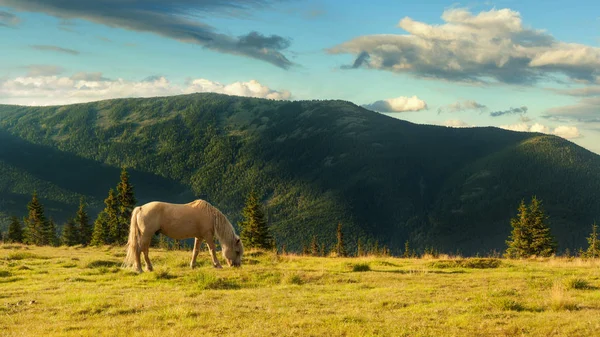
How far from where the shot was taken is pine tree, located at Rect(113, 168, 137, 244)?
62.7 metres

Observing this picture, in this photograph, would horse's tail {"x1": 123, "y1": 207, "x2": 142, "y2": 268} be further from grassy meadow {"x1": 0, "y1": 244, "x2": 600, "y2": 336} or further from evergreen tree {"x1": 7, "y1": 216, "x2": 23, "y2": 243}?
evergreen tree {"x1": 7, "y1": 216, "x2": 23, "y2": 243}

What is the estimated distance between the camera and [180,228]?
19.2m

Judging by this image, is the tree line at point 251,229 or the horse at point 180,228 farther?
the tree line at point 251,229

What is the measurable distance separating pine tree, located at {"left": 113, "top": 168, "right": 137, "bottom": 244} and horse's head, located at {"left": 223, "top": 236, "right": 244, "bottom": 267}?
4722 cm

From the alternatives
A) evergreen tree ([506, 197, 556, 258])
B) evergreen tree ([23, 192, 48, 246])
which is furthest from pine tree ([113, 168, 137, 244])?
evergreen tree ([506, 197, 556, 258])

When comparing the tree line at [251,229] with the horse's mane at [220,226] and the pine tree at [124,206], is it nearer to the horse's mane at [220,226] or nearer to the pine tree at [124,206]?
the pine tree at [124,206]

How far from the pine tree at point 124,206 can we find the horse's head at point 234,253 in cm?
4722

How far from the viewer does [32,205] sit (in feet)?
255

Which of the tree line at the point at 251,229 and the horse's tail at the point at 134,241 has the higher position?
the horse's tail at the point at 134,241

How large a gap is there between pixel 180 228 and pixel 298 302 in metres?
8.32

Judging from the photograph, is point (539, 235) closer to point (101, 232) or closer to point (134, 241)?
point (134, 241)

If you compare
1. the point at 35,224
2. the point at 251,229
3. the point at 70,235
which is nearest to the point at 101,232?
the point at 35,224

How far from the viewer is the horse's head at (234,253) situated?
63.9 feet

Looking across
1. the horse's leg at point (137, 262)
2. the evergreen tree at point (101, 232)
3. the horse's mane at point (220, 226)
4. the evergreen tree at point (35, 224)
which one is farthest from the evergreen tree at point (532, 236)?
the evergreen tree at point (35, 224)
